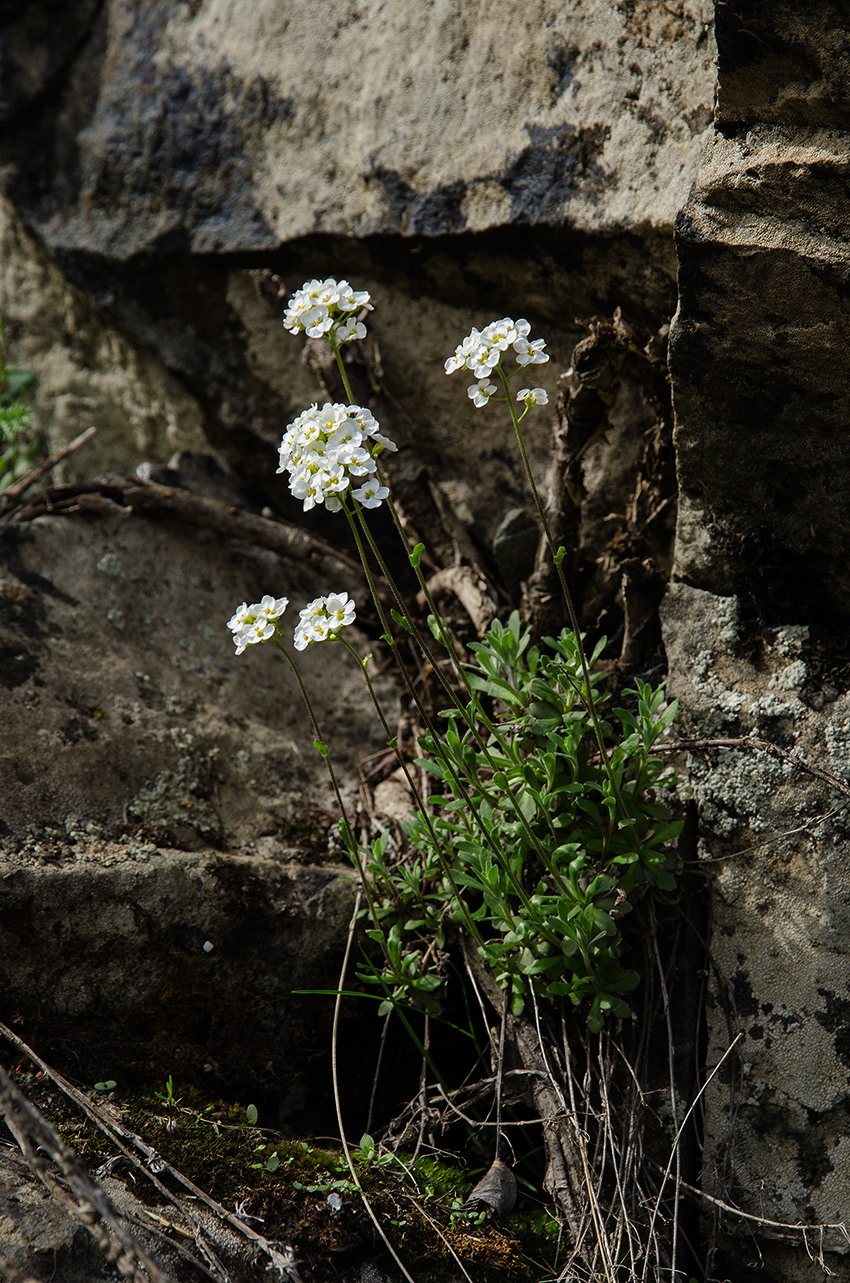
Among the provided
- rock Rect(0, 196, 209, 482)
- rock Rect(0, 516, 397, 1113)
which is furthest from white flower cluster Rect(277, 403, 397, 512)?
rock Rect(0, 196, 209, 482)

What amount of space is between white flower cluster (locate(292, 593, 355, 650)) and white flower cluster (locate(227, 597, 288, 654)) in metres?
0.06

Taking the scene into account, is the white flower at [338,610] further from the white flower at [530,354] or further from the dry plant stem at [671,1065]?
the dry plant stem at [671,1065]

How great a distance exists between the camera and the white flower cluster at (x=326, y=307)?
77.7 inches

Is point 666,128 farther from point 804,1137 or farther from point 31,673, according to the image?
point 804,1137

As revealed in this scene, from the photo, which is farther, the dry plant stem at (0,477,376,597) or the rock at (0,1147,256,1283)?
the dry plant stem at (0,477,376,597)

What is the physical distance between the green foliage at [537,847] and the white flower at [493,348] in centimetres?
73

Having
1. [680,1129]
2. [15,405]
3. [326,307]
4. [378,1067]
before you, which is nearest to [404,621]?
[326,307]

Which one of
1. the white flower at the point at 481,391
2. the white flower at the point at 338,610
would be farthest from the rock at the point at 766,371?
the white flower at the point at 338,610

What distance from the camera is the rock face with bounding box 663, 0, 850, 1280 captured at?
2094 mm

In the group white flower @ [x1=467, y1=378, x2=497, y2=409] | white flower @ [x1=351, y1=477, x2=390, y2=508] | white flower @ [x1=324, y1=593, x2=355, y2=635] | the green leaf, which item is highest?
white flower @ [x1=467, y1=378, x2=497, y2=409]

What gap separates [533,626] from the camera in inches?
114

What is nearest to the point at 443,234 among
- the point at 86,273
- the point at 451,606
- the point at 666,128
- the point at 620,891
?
the point at 666,128

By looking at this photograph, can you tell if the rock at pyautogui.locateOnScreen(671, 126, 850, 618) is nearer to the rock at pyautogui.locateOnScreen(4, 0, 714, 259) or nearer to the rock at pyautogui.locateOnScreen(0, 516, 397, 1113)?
the rock at pyautogui.locateOnScreen(4, 0, 714, 259)

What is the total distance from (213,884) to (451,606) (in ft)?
4.09
